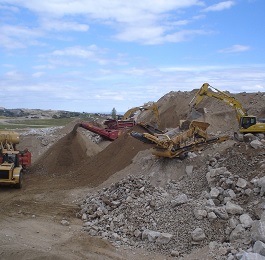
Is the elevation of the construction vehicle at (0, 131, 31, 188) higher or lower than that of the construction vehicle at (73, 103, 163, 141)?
lower

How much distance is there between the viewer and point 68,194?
15406 millimetres

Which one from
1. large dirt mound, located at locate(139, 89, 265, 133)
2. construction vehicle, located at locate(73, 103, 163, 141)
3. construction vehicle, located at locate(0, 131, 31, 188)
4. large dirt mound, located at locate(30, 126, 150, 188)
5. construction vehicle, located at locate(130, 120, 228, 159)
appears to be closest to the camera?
construction vehicle, located at locate(130, 120, 228, 159)

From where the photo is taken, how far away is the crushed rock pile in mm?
9852

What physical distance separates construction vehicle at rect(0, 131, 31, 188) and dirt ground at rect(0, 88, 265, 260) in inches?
20.7

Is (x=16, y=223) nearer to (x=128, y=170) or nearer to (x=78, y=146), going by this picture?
(x=128, y=170)

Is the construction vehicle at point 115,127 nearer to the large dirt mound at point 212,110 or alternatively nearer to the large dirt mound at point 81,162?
the large dirt mound at point 81,162

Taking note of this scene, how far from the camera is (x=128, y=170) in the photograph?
16.0 meters

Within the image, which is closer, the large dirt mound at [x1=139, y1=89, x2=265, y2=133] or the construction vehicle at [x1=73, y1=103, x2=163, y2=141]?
the construction vehicle at [x1=73, y1=103, x2=163, y2=141]

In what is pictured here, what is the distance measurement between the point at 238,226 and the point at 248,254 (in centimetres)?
165

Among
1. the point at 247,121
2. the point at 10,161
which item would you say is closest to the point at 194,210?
the point at 247,121

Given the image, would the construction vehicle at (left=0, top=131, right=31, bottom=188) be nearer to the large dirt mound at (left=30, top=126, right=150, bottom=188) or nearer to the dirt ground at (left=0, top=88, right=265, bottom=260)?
the dirt ground at (left=0, top=88, right=265, bottom=260)

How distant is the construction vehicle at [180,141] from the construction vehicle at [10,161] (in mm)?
5148

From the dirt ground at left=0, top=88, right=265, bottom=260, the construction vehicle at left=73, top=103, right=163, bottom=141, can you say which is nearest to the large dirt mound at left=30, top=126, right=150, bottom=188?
the dirt ground at left=0, top=88, right=265, bottom=260

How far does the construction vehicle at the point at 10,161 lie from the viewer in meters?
16.0
